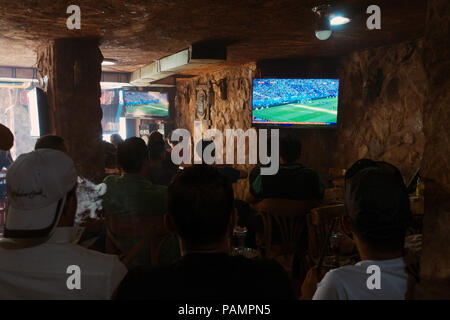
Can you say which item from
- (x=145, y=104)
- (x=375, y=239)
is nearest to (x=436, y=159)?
(x=375, y=239)

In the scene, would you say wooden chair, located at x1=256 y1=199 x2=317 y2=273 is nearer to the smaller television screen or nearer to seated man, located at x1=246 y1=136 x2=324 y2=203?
seated man, located at x1=246 y1=136 x2=324 y2=203

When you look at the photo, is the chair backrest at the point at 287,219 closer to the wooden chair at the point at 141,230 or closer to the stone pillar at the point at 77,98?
the wooden chair at the point at 141,230

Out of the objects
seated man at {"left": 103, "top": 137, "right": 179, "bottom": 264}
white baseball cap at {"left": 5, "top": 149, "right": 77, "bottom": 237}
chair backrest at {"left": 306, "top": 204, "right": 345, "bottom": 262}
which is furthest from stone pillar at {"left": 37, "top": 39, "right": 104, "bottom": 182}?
white baseball cap at {"left": 5, "top": 149, "right": 77, "bottom": 237}

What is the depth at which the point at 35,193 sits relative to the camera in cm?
103

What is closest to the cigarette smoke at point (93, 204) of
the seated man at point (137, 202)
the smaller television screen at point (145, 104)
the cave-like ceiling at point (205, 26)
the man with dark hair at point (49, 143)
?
the seated man at point (137, 202)

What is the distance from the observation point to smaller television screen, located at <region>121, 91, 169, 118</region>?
24.0ft

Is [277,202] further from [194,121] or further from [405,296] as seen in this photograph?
[194,121]

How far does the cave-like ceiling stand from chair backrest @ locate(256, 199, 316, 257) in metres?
1.40

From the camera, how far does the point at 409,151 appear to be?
3.95 meters

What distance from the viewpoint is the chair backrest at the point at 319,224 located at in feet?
6.12

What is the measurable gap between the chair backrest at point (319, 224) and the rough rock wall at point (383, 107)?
79.2 inches

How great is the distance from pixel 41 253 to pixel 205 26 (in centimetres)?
278

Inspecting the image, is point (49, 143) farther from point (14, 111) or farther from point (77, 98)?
point (14, 111)

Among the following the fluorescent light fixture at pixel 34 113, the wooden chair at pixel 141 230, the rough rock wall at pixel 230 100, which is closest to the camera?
the wooden chair at pixel 141 230
